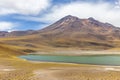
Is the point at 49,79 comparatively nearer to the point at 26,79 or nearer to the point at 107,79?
the point at 26,79

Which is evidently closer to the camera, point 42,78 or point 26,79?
point 26,79

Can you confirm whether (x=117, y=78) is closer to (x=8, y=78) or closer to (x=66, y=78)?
(x=66, y=78)

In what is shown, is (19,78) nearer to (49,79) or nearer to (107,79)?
(49,79)

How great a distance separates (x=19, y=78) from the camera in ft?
99.2

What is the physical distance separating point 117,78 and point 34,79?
1051 cm

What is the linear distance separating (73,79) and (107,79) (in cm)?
424

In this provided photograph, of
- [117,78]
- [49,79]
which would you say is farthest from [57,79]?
[117,78]

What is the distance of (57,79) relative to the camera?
31.1m

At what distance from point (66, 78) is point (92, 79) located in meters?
3.36

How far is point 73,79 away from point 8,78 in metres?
8.05

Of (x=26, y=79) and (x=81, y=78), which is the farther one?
(x=81, y=78)

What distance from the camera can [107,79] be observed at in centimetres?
3086

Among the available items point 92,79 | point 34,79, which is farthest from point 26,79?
point 92,79

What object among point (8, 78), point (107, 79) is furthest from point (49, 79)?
point (107, 79)
